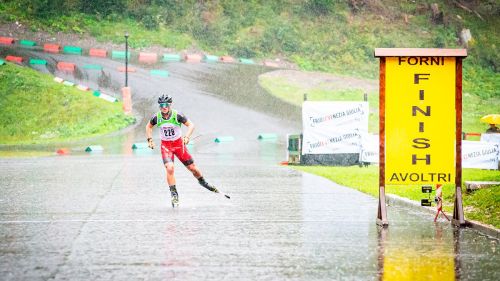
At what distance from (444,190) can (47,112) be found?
96.2 ft

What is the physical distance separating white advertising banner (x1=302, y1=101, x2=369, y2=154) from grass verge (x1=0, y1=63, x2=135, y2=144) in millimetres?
15166

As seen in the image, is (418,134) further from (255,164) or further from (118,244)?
(255,164)

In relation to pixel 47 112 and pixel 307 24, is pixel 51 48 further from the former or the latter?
pixel 307 24

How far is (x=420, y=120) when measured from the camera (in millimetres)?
13586

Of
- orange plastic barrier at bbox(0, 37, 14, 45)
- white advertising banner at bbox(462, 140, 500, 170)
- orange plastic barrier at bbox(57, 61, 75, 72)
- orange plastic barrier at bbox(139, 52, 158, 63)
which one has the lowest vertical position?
white advertising banner at bbox(462, 140, 500, 170)

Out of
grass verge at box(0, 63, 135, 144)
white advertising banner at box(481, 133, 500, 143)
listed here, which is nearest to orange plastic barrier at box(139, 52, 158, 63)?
grass verge at box(0, 63, 135, 144)

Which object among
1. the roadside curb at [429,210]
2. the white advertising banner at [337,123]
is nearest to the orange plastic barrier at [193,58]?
the white advertising banner at [337,123]

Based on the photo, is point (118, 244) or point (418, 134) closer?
point (118, 244)

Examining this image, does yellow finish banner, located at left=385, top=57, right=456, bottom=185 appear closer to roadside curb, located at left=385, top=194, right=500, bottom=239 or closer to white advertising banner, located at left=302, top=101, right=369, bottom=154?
roadside curb, located at left=385, top=194, right=500, bottom=239

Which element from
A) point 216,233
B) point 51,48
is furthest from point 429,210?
point 51,48

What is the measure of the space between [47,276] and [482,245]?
512 cm

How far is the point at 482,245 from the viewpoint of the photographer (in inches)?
455

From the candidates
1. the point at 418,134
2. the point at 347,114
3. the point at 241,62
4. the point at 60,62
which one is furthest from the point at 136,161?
the point at 241,62

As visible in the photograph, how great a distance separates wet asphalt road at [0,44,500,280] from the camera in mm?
9680
